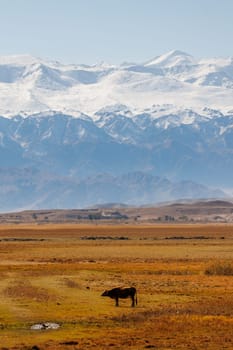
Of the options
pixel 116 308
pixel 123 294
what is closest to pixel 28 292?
pixel 123 294

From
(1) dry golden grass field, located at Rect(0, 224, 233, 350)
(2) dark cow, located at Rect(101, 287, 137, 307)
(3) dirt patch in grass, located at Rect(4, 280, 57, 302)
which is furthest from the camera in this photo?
(3) dirt patch in grass, located at Rect(4, 280, 57, 302)

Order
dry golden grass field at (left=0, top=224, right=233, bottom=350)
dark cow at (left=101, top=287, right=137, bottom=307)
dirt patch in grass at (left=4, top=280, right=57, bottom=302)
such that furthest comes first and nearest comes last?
dirt patch in grass at (left=4, top=280, right=57, bottom=302) → dark cow at (left=101, top=287, right=137, bottom=307) → dry golden grass field at (left=0, top=224, right=233, bottom=350)

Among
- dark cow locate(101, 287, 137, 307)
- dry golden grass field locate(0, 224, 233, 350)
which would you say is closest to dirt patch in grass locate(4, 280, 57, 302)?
dry golden grass field locate(0, 224, 233, 350)

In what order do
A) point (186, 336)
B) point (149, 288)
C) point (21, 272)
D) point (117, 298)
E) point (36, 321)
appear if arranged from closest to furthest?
1. point (186, 336)
2. point (36, 321)
3. point (117, 298)
4. point (149, 288)
5. point (21, 272)

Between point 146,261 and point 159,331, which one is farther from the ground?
point 146,261

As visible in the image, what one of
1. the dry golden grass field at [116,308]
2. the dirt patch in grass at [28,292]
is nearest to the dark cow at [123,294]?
the dry golden grass field at [116,308]

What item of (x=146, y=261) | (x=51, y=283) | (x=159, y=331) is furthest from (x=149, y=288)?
(x=146, y=261)

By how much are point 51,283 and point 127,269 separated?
1395 centimetres

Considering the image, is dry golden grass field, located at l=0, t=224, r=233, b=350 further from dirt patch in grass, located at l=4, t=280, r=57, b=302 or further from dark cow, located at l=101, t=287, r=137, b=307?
dark cow, located at l=101, t=287, r=137, b=307

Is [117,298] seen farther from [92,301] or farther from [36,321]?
[36,321]

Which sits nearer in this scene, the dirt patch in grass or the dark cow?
the dark cow

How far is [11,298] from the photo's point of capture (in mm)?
43812

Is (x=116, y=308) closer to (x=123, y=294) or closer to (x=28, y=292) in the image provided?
(x=123, y=294)

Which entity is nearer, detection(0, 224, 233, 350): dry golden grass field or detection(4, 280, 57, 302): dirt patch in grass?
detection(0, 224, 233, 350): dry golden grass field
